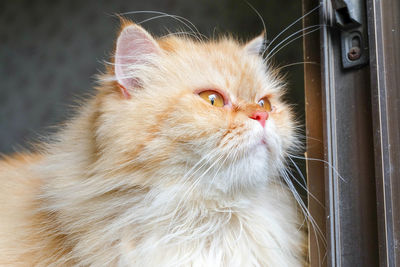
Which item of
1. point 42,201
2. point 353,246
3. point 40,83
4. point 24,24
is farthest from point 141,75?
point 24,24

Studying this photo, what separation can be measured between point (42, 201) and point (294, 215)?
0.79 metres

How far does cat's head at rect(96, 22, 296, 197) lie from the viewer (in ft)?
3.53

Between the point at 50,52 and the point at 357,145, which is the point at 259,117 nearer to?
the point at 357,145

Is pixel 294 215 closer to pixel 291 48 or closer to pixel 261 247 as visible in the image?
pixel 261 247

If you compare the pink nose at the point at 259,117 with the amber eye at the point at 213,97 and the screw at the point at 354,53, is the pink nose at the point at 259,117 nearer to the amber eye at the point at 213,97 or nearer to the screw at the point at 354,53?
the amber eye at the point at 213,97

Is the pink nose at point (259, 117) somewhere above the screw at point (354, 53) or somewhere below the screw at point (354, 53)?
below

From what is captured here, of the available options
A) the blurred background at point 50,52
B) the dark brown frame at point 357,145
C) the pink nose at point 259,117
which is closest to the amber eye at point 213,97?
the pink nose at point 259,117

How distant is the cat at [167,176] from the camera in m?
1.09

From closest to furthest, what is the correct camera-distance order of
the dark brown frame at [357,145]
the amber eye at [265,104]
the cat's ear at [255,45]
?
1. the dark brown frame at [357,145]
2. the amber eye at [265,104]
3. the cat's ear at [255,45]

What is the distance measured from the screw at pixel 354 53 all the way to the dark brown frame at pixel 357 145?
34 millimetres

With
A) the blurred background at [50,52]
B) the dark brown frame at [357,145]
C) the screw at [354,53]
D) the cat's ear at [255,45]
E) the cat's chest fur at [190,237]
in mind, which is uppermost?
the blurred background at [50,52]

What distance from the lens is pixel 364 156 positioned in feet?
3.55

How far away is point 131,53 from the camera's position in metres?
1.22

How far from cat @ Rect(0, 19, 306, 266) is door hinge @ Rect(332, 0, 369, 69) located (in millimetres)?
269
